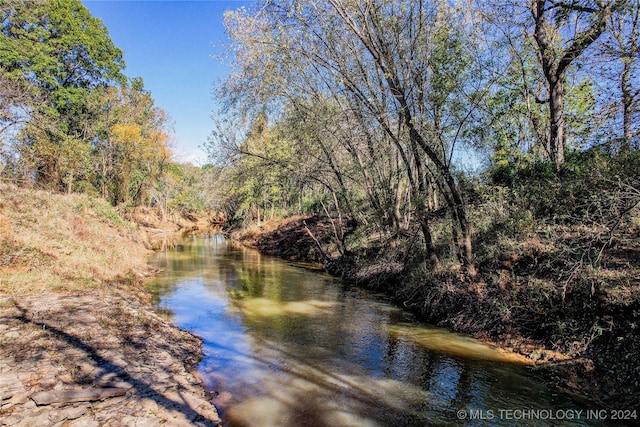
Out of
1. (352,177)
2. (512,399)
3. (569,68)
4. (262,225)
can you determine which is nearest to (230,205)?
(262,225)

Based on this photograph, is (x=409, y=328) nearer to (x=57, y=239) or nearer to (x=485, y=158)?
(x=485, y=158)

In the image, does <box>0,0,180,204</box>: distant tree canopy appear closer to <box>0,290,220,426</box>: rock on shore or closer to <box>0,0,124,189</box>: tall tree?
<box>0,0,124,189</box>: tall tree

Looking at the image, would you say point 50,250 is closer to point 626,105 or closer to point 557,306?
point 557,306

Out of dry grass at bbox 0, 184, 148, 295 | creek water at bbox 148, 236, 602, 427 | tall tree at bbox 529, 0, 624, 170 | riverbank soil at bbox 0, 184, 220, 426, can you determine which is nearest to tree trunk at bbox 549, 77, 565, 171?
tall tree at bbox 529, 0, 624, 170

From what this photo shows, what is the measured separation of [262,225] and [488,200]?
25.6m

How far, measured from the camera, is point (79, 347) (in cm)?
567

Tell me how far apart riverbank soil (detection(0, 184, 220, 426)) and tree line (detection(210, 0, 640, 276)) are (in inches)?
268

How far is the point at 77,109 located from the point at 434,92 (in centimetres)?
3033

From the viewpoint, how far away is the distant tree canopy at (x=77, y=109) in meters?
22.4

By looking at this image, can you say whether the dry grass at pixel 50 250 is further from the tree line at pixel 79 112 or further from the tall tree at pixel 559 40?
the tall tree at pixel 559 40

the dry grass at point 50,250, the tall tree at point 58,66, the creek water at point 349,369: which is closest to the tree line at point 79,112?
the tall tree at point 58,66

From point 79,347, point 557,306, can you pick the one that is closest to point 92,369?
point 79,347

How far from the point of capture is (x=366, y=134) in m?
13.2

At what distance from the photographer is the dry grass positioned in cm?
865
